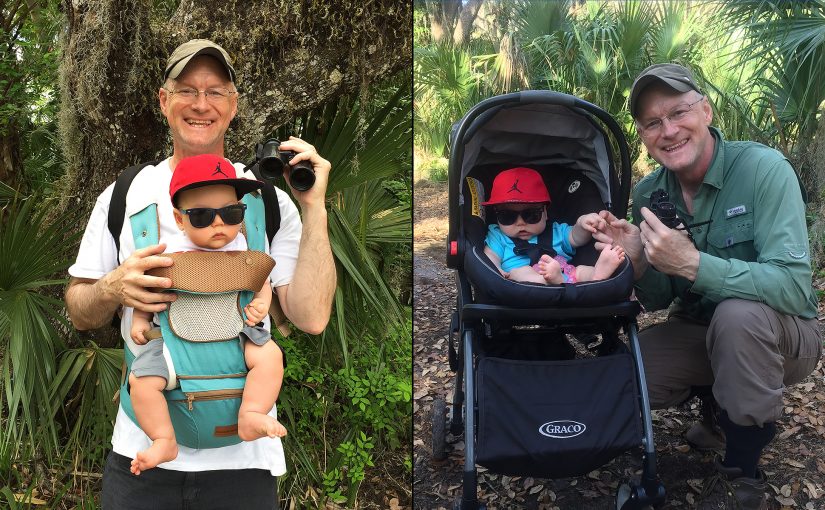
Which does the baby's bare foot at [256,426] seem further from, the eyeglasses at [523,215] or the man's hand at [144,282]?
the eyeglasses at [523,215]

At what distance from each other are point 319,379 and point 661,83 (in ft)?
7.13

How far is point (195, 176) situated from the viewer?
1.53 meters

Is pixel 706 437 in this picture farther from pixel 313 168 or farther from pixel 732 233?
pixel 313 168

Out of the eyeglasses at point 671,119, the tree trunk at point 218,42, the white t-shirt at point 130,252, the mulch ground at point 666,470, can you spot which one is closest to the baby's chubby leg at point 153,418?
the white t-shirt at point 130,252

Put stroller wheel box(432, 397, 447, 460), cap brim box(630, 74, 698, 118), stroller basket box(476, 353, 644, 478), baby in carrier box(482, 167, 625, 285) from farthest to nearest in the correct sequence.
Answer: stroller wheel box(432, 397, 447, 460), baby in carrier box(482, 167, 625, 285), cap brim box(630, 74, 698, 118), stroller basket box(476, 353, 644, 478)

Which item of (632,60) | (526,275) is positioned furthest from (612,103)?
(526,275)

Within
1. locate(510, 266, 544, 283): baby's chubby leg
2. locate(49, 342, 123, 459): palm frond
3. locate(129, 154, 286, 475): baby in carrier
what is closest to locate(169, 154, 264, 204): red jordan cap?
locate(129, 154, 286, 475): baby in carrier

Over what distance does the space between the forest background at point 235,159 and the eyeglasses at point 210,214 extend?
129cm

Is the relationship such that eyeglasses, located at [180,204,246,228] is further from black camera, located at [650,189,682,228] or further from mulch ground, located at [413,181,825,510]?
mulch ground, located at [413,181,825,510]

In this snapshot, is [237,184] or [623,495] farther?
[623,495]

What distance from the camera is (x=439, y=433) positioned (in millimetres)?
3484

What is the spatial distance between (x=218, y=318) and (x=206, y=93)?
25.3 inches

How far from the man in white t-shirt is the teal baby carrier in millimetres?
151

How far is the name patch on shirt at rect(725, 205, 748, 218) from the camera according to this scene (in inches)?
113
